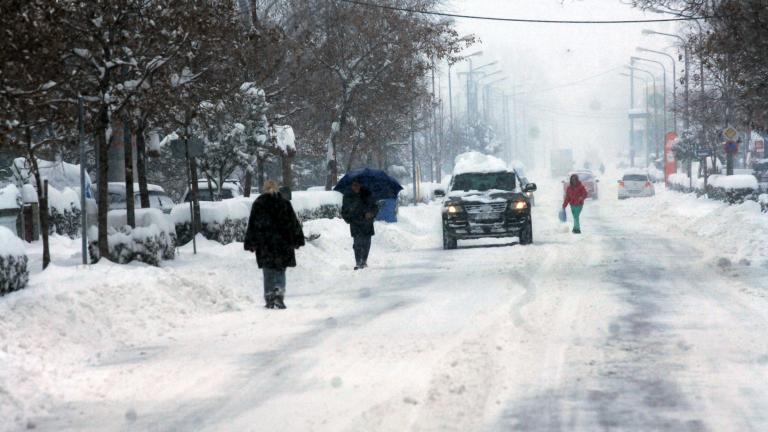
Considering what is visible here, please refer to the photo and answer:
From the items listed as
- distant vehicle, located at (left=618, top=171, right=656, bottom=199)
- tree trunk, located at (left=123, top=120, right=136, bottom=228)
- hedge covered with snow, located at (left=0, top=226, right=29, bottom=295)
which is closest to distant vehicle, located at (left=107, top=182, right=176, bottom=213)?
tree trunk, located at (left=123, top=120, right=136, bottom=228)

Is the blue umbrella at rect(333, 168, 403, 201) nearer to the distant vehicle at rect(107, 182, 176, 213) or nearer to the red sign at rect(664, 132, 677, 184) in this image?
the distant vehicle at rect(107, 182, 176, 213)

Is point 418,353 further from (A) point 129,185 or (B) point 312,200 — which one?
(B) point 312,200

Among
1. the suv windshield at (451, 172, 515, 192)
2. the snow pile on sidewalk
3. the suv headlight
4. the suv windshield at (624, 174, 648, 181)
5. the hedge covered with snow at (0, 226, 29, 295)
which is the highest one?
A: the suv windshield at (451, 172, 515, 192)

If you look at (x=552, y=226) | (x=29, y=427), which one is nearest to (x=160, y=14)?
(x=29, y=427)

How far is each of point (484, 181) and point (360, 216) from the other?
695 cm

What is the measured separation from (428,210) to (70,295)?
124 feet

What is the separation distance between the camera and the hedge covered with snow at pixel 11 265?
12.0 metres

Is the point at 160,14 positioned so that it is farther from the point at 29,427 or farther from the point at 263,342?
the point at 29,427

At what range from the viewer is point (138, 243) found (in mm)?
17375

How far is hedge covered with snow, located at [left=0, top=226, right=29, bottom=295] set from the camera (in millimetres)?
12014

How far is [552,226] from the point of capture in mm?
37094

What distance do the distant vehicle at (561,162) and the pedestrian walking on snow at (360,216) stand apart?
107m

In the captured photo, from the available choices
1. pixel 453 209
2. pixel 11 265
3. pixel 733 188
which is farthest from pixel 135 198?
pixel 733 188

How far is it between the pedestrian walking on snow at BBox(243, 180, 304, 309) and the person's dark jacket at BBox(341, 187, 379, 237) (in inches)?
230
